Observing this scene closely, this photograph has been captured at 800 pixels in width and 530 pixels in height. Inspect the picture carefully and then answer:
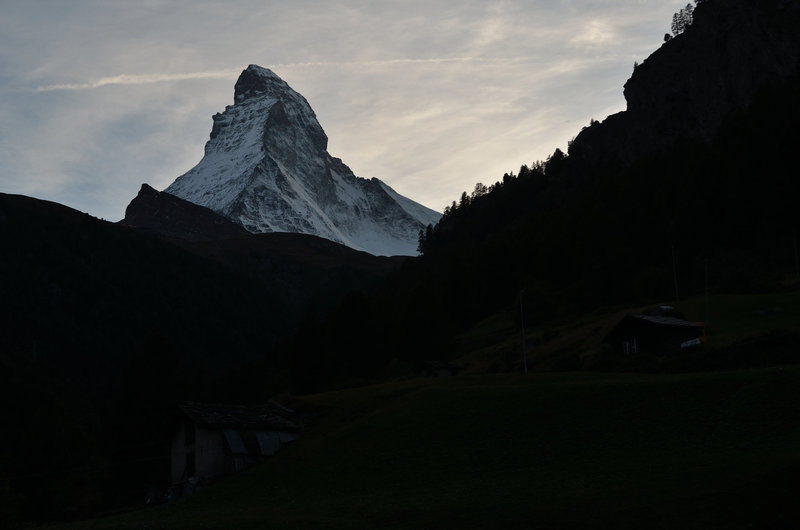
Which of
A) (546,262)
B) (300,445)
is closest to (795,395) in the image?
(300,445)

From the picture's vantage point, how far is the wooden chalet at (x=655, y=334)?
66375 mm

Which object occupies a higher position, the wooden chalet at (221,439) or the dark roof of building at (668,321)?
the dark roof of building at (668,321)

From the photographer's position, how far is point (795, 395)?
39625 millimetres

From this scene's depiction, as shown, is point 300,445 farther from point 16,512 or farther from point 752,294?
point 752,294

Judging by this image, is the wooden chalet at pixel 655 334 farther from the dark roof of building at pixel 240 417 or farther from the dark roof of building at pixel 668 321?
the dark roof of building at pixel 240 417

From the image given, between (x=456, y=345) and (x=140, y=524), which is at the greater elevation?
(x=456, y=345)

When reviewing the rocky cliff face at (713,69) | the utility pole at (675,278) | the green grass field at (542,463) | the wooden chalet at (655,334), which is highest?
the rocky cliff face at (713,69)

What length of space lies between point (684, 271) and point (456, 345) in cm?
2779

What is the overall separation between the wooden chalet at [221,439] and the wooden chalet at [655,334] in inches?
1072

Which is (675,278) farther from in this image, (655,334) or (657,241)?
(655,334)

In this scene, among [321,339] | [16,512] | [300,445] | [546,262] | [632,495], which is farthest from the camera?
[546,262]

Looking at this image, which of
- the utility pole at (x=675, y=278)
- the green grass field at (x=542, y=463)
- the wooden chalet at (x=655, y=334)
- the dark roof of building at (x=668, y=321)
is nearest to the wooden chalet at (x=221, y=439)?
the green grass field at (x=542, y=463)

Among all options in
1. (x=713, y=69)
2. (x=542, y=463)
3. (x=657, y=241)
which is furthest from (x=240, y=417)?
Answer: (x=713, y=69)

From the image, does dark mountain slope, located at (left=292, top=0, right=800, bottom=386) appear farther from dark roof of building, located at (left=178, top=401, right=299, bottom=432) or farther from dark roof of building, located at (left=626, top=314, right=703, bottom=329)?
dark roof of building, located at (left=178, top=401, right=299, bottom=432)
